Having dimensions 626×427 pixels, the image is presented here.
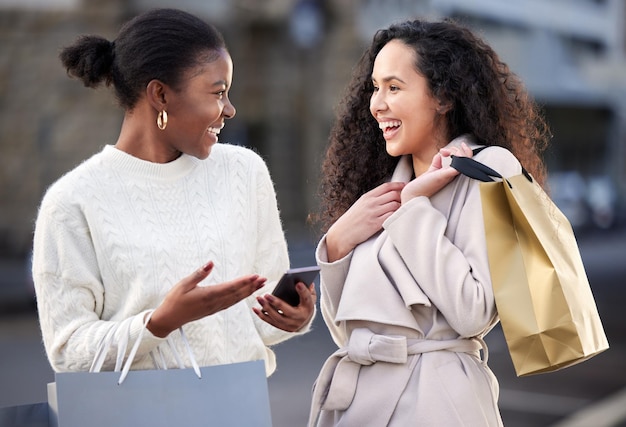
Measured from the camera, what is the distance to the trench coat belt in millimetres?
2760

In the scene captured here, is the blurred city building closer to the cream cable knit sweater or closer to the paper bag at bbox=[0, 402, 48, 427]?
the cream cable knit sweater

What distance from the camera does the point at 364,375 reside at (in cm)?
285

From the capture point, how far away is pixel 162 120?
116 inches

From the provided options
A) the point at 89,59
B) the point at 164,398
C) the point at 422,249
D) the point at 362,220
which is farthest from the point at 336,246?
the point at 89,59

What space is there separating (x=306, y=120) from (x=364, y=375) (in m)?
23.7

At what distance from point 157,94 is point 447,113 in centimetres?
81

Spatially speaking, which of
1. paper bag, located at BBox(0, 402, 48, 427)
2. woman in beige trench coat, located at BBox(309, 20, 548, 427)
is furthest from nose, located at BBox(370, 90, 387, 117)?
paper bag, located at BBox(0, 402, 48, 427)

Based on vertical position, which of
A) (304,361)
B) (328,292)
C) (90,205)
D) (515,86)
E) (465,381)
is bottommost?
(304,361)

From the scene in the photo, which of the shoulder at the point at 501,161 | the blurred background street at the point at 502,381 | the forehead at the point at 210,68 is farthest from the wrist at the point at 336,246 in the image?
the blurred background street at the point at 502,381

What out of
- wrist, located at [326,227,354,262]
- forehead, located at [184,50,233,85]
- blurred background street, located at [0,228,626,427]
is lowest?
blurred background street, located at [0,228,626,427]

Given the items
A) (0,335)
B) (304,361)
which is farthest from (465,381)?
(0,335)

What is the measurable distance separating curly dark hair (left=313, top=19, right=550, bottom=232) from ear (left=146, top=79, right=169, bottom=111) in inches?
22.9

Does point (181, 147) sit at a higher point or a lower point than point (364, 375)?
higher

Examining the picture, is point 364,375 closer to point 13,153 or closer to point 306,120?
point 13,153
